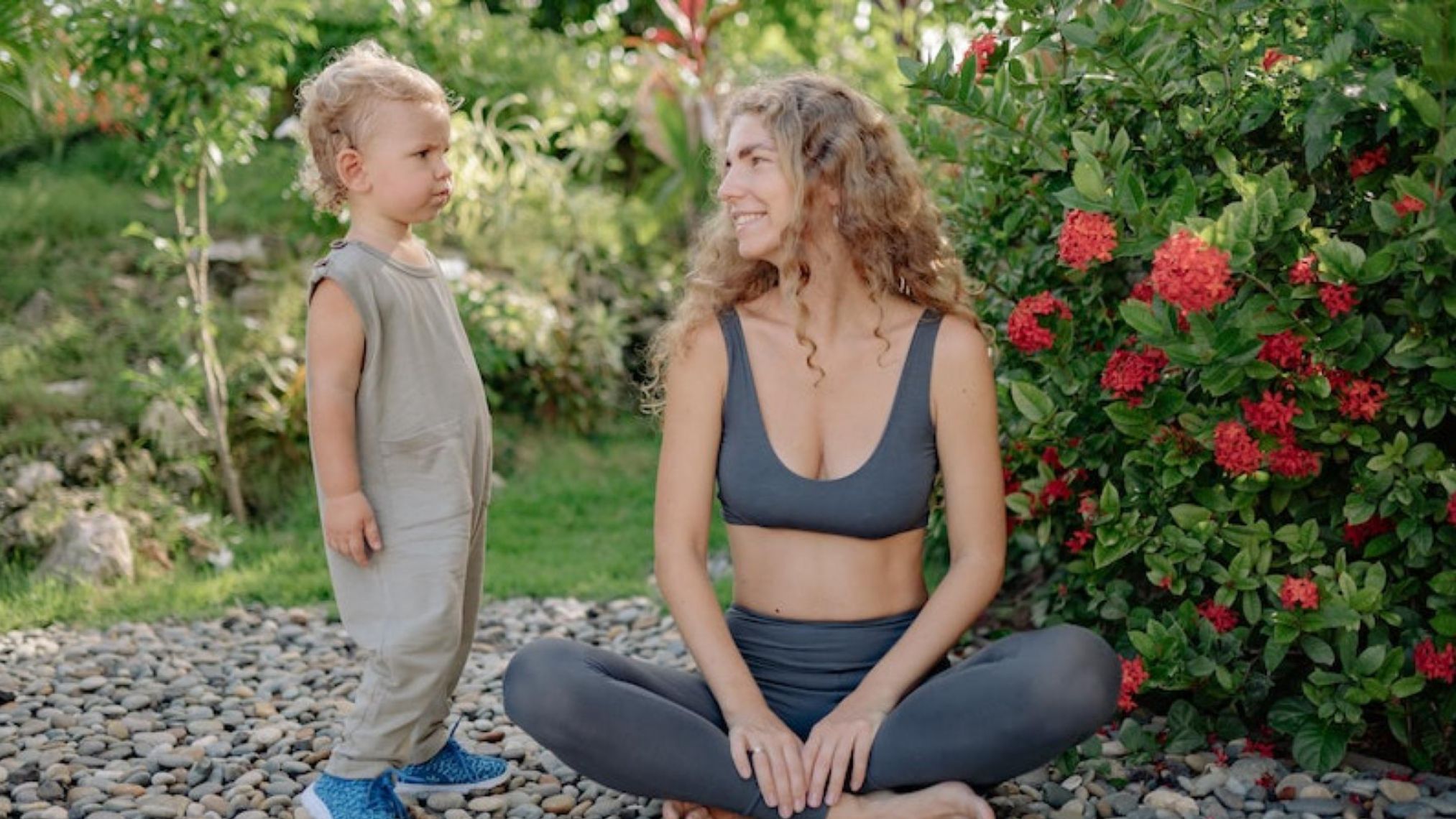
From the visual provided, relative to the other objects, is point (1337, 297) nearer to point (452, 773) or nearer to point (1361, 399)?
point (1361, 399)

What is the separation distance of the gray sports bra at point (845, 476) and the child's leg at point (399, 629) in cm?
54

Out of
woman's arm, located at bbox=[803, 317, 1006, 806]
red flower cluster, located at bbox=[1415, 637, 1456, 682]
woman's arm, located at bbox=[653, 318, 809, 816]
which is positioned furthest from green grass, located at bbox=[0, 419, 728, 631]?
red flower cluster, located at bbox=[1415, 637, 1456, 682]

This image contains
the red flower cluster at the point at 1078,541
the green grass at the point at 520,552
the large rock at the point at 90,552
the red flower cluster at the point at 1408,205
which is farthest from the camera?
the large rock at the point at 90,552

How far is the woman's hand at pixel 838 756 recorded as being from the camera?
2.53 m

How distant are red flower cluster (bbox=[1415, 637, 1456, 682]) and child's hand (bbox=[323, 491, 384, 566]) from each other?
1.94m

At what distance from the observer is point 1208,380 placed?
2611 millimetres

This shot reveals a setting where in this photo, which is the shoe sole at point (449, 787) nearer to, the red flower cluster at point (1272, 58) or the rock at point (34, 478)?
the red flower cluster at point (1272, 58)

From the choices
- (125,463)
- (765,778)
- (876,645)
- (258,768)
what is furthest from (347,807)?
(125,463)

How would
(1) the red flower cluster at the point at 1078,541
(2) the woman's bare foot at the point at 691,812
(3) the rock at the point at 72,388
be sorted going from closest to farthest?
(2) the woman's bare foot at the point at 691,812
(1) the red flower cluster at the point at 1078,541
(3) the rock at the point at 72,388

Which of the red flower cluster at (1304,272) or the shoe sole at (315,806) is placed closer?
the red flower cluster at (1304,272)

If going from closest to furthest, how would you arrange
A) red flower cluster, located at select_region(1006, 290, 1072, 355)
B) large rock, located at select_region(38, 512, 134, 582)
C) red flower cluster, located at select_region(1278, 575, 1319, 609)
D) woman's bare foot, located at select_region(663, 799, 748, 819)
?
1. woman's bare foot, located at select_region(663, 799, 748, 819)
2. red flower cluster, located at select_region(1278, 575, 1319, 609)
3. red flower cluster, located at select_region(1006, 290, 1072, 355)
4. large rock, located at select_region(38, 512, 134, 582)

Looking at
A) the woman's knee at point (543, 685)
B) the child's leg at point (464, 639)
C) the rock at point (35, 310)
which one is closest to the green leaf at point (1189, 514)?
the woman's knee at point (543, 685)

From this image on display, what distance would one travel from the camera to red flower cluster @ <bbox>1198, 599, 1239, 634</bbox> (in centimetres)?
297

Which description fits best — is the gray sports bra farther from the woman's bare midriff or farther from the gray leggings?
the gray leggings
